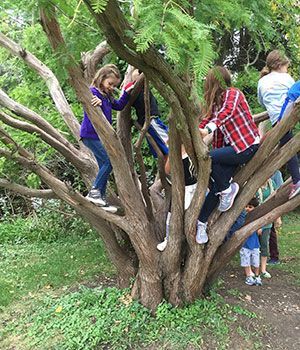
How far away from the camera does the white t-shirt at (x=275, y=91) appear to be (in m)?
4.25

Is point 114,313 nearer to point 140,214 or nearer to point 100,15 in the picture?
point 140,214

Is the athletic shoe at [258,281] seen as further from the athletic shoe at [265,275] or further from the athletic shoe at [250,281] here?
the athletic shoe at [265,275]

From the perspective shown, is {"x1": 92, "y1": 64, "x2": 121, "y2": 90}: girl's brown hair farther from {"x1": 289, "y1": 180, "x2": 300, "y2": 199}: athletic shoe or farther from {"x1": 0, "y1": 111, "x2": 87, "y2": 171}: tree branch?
{"x1": 289, "y1": 180, "x2": 300, "y2": 199}: athletic shoe

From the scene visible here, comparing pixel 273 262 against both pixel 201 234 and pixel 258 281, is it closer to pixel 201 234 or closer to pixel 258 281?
pixel 258 281

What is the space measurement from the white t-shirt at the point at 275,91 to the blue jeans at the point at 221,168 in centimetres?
54

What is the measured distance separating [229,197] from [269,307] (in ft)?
4.53

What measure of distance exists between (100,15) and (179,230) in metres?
2.33

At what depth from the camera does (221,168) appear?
3971mm

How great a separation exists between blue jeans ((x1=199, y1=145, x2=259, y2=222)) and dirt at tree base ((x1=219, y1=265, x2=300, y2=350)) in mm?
1112

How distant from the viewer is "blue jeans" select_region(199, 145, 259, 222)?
3904 millimetres

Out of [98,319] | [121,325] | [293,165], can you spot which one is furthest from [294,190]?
[98,319]

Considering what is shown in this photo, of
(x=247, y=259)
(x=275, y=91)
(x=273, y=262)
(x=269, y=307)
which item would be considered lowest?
(x=273, y=262)

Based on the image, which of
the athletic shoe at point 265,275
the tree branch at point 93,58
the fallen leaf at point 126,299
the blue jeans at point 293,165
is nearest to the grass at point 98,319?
the fallen leaf at point 126,299

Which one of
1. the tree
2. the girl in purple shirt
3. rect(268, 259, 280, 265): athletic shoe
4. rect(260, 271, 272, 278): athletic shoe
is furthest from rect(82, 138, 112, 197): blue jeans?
rect(268, 259, 280, 265): athletic shoe
